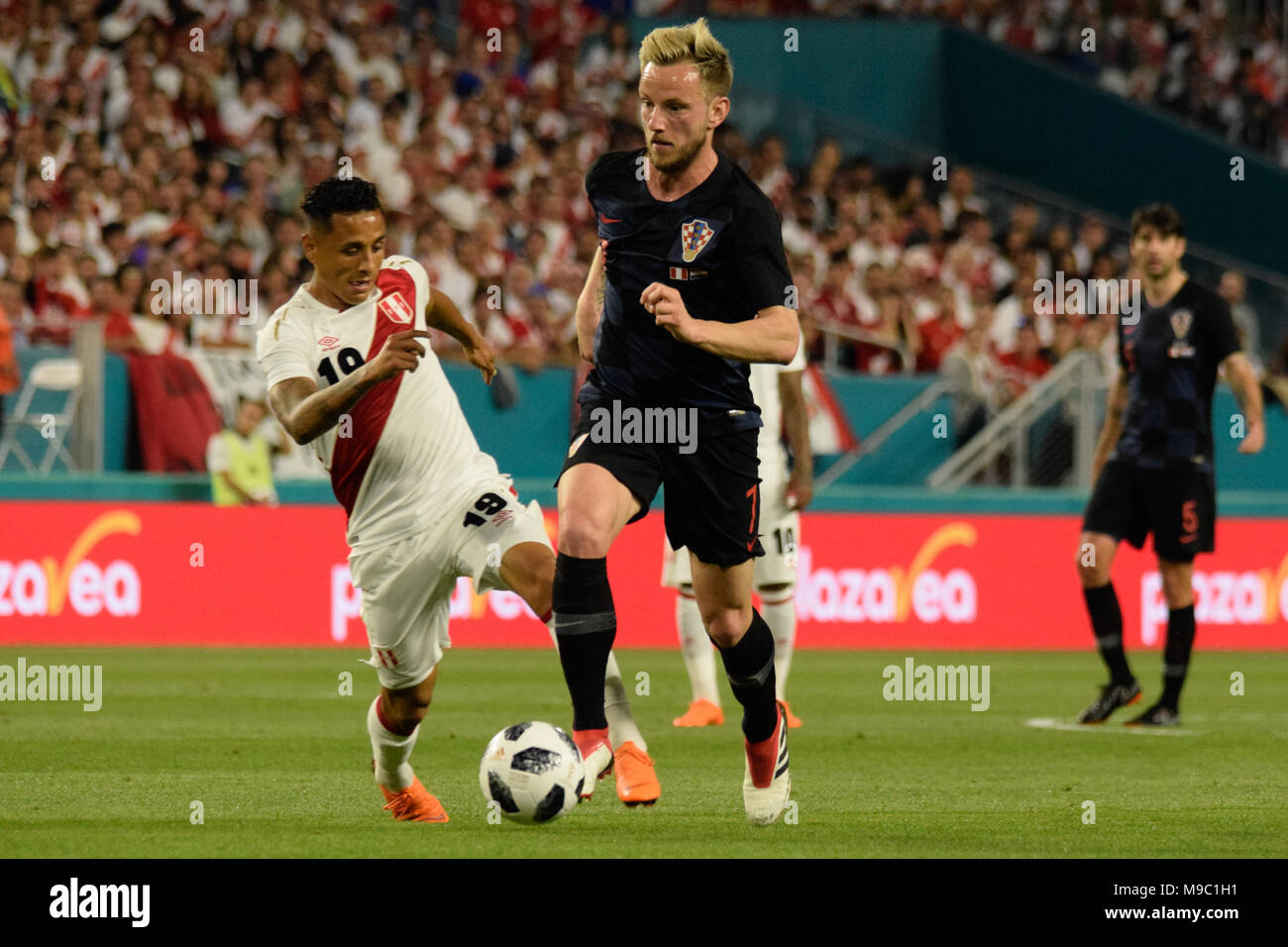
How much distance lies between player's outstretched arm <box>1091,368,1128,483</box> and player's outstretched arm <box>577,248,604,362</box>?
14.9 feet

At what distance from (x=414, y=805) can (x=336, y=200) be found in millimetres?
2091

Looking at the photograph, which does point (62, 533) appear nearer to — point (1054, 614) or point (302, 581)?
point (302, 581)

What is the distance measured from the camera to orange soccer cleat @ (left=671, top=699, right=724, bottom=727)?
10523 mm

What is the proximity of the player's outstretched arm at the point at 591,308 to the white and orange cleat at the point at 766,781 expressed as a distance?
138 cm

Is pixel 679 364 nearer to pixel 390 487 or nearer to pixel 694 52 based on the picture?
pixel 694 52

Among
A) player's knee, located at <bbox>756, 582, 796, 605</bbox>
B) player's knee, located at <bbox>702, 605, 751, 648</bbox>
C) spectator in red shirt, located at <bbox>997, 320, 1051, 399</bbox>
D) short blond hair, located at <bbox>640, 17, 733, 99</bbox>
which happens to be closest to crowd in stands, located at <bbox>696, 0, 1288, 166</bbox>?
spectator in red shirt, located at <bbox>997, 320, 1051, 399</bbox>

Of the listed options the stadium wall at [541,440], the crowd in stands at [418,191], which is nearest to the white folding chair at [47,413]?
the stadium wall at [541,440]

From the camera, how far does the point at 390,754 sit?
274 inches

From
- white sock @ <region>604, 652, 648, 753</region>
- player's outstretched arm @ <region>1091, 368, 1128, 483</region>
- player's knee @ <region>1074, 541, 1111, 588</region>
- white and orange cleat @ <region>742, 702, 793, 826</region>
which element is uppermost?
player's outstretched arm @ <region>1091, 368, 1128, 483</region>

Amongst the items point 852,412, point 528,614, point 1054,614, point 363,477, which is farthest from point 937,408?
point 363,477

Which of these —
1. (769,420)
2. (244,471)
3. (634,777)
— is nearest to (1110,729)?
(769,420)

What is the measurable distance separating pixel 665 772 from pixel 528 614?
693 cm

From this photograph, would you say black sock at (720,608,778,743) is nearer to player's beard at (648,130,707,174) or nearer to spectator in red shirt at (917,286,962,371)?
player's beard at (648,130,707,174)

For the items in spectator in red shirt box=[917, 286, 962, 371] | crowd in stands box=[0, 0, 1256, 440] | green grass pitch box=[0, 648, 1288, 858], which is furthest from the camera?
spectator in red shirt box=[917, 286, 962, 371]
